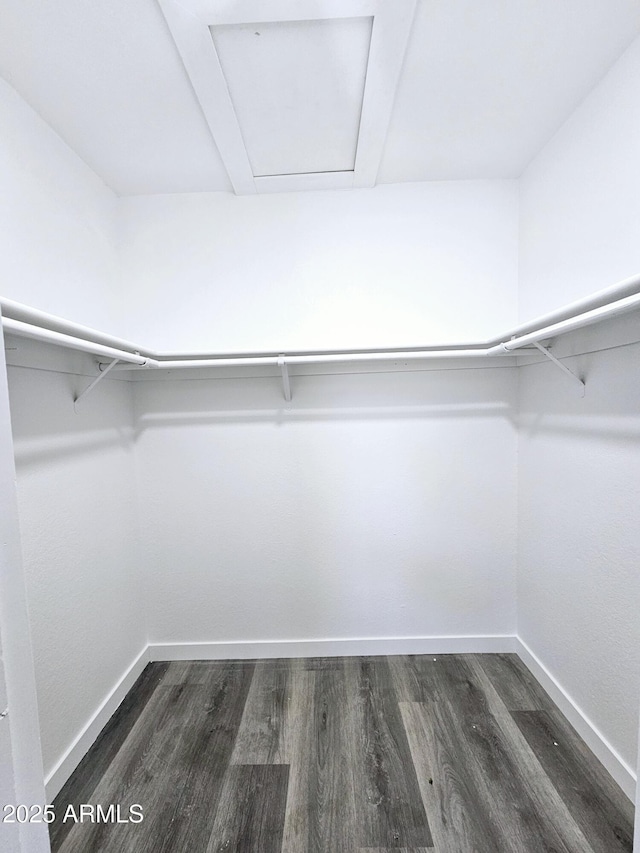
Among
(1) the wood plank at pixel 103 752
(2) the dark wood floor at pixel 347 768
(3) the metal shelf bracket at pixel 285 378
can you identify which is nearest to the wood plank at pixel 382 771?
(2) the dark wood floor at pixel 347 768

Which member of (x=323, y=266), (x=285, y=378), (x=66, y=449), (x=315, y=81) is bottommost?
(x=66, y=449)

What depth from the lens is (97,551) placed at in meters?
1.59

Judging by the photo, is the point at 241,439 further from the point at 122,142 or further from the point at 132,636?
the point at 122,142

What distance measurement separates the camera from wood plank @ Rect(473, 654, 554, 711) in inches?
64.1

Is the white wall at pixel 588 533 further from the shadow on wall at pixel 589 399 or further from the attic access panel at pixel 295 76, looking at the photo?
the attic access panel at pixel 295 76

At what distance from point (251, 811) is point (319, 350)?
155 centimetres

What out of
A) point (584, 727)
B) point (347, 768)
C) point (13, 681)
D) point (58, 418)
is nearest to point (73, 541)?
point (58, 418)

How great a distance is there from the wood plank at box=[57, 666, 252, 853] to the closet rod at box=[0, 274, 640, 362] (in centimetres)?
140

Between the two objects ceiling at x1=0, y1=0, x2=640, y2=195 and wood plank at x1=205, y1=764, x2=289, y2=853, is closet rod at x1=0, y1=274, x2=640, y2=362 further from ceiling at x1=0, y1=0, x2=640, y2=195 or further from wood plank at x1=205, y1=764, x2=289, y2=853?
wood plank at x1=205, y1=764, x2=289, y2=853

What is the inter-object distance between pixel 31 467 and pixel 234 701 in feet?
4.01

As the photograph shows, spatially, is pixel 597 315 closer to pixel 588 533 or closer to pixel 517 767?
pixel 588 533

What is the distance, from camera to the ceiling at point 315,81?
3.50 feet

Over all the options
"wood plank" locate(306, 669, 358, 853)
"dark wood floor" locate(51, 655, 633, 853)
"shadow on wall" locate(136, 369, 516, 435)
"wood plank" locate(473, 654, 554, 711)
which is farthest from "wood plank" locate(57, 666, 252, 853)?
"shadow on wall" locate(136, 369, 516, 435)

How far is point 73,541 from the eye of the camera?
145cm
